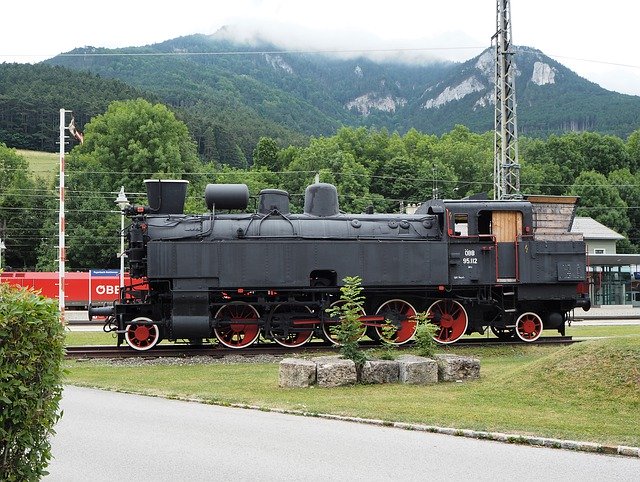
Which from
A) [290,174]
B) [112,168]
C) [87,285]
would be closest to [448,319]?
[87,285]

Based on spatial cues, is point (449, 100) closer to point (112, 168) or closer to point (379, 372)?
point (112, 168)

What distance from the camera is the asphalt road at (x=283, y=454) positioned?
299 inches

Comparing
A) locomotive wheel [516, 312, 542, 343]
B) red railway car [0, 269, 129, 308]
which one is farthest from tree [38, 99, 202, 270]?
locomotive wheel [516, 312, 542, 343]

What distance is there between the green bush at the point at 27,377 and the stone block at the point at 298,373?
7.53 metres

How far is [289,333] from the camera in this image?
20.0m

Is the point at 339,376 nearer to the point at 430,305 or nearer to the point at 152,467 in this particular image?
the point at 152,467

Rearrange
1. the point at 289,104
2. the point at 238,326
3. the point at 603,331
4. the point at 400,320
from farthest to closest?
the point at 289,104 < the point at 603,331 < the point at 400,320 < the point at 238,326

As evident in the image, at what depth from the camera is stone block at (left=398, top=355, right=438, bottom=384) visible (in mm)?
13586

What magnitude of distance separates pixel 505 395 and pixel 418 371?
1.93 meters

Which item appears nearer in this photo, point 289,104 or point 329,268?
point 329,268

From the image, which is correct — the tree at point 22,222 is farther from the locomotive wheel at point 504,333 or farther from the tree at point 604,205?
the locomotive wheel at point 504,333

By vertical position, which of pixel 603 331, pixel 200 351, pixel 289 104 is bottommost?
pixel 603 331

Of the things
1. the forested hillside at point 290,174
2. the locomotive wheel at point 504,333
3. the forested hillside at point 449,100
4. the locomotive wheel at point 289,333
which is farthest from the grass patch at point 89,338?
the forested hillside at point 449,100

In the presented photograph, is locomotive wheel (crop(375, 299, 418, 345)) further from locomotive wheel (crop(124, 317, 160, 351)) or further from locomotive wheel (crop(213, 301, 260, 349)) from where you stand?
locomotive wheel (crop(124, 317, 160, 351))
